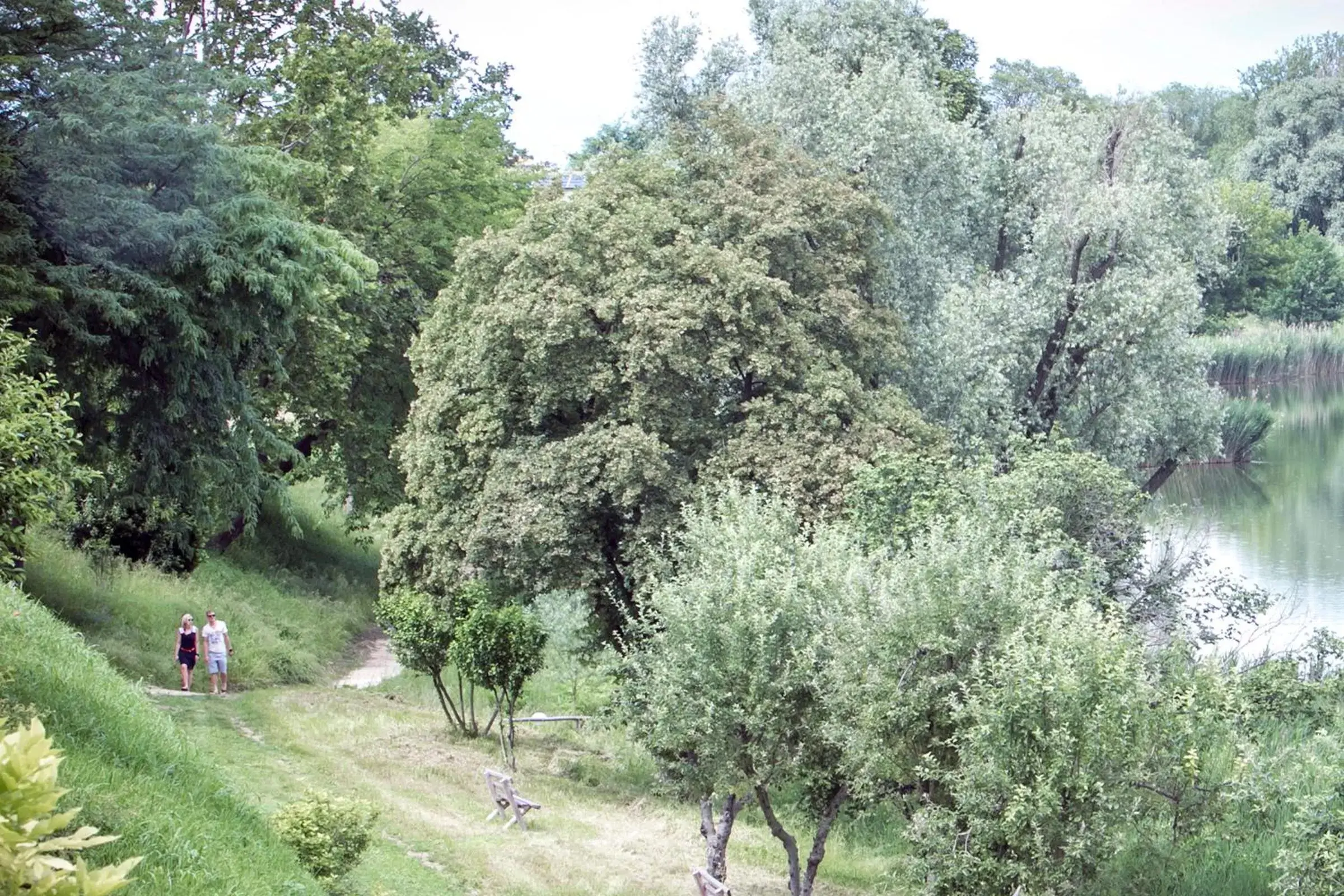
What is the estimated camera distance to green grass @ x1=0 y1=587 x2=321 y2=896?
894 centimetres

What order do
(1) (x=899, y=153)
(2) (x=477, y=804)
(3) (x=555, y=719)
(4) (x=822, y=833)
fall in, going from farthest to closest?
(1) (x=899, y=153)
(3) (x=555, y=719)
(2) (x=477, y=804)
(4) (x=822, y=833)

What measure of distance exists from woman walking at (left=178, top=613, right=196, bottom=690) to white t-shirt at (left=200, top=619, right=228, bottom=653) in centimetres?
27

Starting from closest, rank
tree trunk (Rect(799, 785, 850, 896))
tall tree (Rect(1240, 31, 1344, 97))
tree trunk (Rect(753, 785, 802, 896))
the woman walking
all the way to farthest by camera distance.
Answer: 1. tree trunk (Rect(799, 785, 850, 896))
2. tree trunk (Rect(753, 785, 802, 896))
3. the woman walking
4. tall tree (Rect(1240, 31, 1344, 97))

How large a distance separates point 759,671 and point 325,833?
194 inches

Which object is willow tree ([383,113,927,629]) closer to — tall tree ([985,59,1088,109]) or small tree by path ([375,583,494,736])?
small tree by path ([375,583,494,736])

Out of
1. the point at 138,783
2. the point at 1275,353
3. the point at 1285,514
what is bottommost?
the point at 138,783

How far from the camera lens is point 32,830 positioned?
13.4 feet

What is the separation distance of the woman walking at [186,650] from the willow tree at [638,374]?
11.8 ft

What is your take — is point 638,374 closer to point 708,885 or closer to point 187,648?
point 187,648

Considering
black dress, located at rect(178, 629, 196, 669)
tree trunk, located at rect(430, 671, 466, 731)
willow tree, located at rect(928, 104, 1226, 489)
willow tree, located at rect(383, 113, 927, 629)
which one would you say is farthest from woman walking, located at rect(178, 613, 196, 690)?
willow tree, located at rect(928, 104, 1226, 489)

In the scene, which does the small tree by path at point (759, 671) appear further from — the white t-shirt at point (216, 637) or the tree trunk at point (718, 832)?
the white t-shirt at point (216, 637)

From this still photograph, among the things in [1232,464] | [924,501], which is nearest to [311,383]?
[924,501]

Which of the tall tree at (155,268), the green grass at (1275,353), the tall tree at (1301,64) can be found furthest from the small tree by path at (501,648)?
the tall tree at (1301,64)

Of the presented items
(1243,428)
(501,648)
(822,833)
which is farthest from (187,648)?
(1243,428)
